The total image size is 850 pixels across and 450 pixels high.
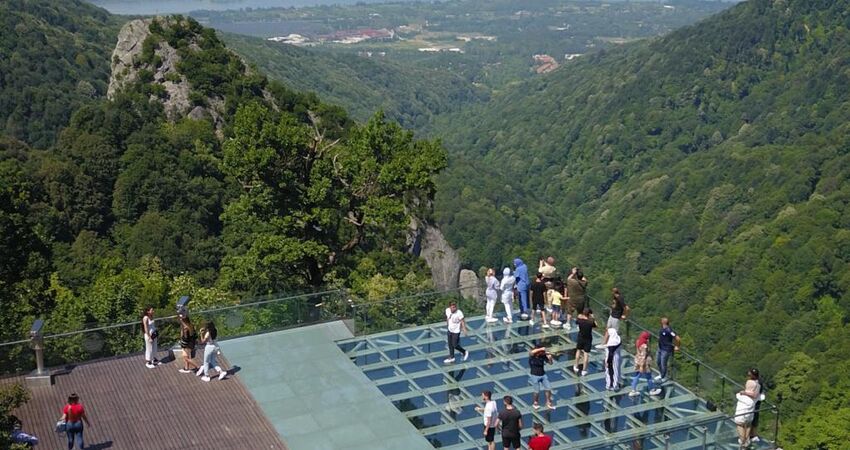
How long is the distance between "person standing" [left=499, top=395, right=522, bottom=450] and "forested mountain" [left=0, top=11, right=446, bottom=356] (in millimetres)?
11015

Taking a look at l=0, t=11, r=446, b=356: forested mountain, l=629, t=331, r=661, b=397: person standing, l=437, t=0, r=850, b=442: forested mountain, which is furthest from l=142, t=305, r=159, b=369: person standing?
l=437, t=0, r=850, b=442: forested mountain

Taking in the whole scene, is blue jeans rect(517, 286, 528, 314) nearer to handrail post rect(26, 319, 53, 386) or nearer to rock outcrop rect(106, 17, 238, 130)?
handrail post rect(26, 319, 53, 386)

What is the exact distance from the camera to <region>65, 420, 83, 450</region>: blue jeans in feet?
65.0

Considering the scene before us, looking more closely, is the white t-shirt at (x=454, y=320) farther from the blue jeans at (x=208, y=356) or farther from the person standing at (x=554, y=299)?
the blue jeans at (x=208, y=356)

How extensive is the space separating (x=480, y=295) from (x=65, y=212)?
130ft

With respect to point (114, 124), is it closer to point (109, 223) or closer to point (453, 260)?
point (109, 223)

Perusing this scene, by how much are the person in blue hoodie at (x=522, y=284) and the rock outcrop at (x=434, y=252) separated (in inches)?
1357

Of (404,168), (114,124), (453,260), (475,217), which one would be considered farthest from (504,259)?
(404,168)

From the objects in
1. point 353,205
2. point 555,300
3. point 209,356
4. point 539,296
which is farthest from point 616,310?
point 353,205

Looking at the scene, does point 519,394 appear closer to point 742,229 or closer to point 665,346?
point 665,346

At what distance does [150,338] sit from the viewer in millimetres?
24062

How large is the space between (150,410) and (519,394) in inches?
328

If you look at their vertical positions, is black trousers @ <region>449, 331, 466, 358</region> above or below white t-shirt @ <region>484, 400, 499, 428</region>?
below

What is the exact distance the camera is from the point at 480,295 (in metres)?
28.9
